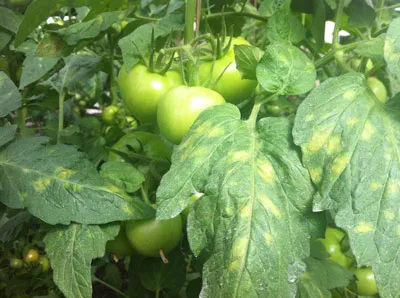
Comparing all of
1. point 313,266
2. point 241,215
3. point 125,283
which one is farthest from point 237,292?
point 125,283

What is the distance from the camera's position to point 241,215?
512 mm

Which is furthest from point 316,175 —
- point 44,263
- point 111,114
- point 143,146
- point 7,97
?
point 44,263

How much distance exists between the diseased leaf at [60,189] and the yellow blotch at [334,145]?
0.28 metres

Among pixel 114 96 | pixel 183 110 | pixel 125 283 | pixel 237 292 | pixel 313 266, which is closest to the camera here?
pixel 237 292

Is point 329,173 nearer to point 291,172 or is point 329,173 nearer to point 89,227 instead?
point 291,172

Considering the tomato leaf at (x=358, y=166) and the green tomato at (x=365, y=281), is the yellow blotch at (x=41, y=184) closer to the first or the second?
the tomato leaf at (x=358, y=166)

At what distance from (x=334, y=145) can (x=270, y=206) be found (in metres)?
0.10

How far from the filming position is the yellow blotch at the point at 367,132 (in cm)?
53

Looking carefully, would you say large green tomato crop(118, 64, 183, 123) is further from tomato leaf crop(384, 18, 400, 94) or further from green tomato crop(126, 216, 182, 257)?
tomato leaf crop(384, 18, 400, 94)

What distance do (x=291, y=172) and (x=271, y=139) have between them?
56mm

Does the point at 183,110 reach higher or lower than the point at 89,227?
higher

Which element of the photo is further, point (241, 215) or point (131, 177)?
point (131, 177)

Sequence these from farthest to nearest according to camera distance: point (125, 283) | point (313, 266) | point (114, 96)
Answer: point (125, 283), point (114, 96), point (313, 266)

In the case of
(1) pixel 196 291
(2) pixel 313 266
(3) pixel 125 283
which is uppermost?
(2) pixel 313 266
